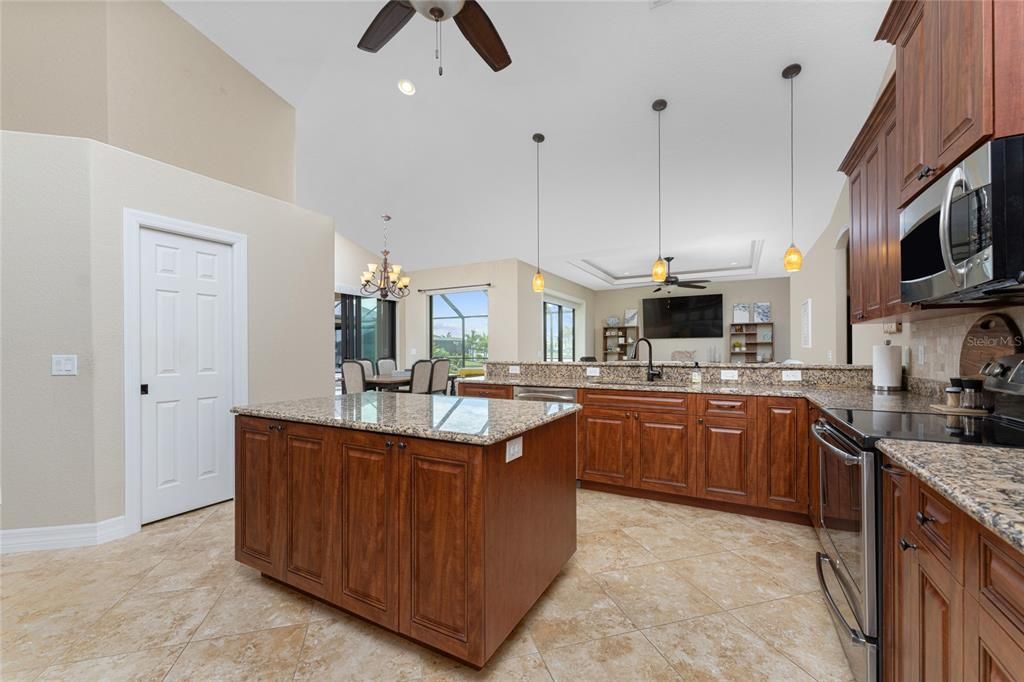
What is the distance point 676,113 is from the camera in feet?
12.6

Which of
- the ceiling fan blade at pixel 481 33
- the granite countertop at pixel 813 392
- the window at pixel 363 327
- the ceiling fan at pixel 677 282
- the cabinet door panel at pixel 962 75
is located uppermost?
the ceiling fan blade at pixel 481 33

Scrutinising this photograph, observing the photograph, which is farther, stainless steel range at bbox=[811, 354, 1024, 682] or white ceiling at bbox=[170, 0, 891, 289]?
white ceiling at bbox=[170, 0, 891, 289]

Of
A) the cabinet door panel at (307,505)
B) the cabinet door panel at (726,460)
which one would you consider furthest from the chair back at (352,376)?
the cabinet door panel at (726,460)

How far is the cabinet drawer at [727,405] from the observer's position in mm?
2717

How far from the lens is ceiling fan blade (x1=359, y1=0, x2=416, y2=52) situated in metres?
2.21

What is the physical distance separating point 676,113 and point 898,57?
2.27m

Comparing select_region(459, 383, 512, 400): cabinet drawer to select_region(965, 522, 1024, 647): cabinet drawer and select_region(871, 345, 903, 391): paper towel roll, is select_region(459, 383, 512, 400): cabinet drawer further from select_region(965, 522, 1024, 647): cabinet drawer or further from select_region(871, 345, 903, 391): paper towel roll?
select_region(965, 522, 1024, 647): cabinet drawer

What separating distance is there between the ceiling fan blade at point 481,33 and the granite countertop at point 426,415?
6.68 ft

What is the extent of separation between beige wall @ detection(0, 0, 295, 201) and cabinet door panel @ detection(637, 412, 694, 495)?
13.0 feet

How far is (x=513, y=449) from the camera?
1.56 m

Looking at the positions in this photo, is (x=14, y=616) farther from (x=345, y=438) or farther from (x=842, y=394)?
(x=842, y=394)

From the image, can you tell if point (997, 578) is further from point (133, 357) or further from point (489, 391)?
point (133, 357)

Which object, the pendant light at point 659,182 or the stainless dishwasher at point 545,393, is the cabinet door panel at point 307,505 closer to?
the stainless dishwasher at point 545,393

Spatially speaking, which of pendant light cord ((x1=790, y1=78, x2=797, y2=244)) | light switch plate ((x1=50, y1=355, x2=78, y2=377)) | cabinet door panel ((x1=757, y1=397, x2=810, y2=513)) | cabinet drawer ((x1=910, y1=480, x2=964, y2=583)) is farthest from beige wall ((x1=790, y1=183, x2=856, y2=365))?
light switch plate ((x1=50, y1=355, x2=78, y2=377))
